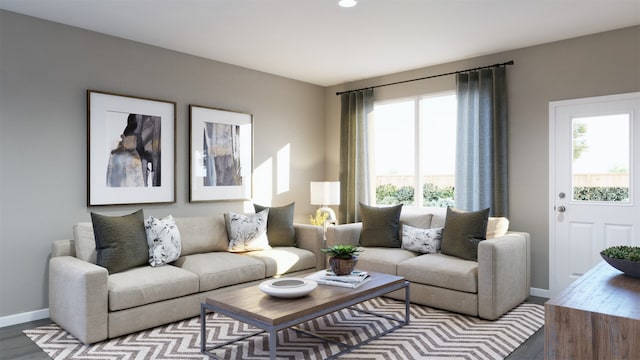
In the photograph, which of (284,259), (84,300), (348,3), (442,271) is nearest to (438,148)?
(442,271)

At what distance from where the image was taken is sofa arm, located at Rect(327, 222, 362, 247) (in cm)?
467

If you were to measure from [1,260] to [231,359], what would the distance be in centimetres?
213

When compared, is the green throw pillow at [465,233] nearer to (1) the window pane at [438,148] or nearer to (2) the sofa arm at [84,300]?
(1) the window pane at [438,148]

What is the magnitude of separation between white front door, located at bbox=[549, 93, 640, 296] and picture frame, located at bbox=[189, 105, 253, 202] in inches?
131

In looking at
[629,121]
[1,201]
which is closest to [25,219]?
[1,201]

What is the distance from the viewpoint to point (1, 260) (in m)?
3.45

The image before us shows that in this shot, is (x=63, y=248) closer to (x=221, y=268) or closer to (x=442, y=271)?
(x=221, y=268)

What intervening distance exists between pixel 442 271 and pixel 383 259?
24.2 inches

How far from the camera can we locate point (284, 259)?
14.1 feet

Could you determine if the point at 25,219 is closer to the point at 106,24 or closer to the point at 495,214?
the point at 106,24

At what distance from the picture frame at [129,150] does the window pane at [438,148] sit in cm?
294

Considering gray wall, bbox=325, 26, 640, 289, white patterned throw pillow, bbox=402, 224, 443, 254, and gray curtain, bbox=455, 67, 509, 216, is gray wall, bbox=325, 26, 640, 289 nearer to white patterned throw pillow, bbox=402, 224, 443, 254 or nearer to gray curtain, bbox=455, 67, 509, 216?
gray curtain, bbox=455, 67, 509, 216

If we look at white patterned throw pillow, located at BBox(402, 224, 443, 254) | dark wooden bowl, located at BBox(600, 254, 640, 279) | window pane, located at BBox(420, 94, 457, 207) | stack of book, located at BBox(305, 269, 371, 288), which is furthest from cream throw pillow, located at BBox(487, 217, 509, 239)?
dark wooden bowl, located at BBox(600, 254, 640, 279)

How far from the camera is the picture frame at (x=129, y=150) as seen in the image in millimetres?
3936
